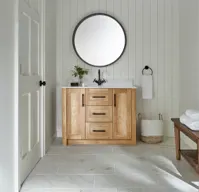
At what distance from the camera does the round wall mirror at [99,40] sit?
170 inches

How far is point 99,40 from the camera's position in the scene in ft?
14.2

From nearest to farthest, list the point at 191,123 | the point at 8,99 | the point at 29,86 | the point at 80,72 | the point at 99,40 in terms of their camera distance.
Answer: the point at 8,99, the point at 191,123, the point at 29,86, the point at 80,72, the point at 99,40

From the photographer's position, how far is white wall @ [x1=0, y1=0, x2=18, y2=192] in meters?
2.04

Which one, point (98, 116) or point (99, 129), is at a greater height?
point (98, 116)

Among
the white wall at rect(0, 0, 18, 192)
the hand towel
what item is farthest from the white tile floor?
the hand towel

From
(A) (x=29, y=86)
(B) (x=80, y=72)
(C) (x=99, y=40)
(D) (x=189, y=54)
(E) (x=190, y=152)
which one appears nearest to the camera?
(A) (x=29, y=86)

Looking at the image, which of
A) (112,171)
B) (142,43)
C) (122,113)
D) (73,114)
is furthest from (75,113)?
(142,43)

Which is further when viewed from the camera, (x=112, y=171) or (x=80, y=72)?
(x=80, y=72)

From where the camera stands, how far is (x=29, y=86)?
110 inches

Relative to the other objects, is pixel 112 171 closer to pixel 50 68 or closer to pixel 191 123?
pixel 191 123

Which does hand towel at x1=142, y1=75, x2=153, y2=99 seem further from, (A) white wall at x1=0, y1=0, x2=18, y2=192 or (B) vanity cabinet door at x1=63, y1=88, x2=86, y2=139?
(A) white wall at x1=0, y1=0, x2=18, y2=192

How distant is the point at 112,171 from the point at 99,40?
7.27 feet

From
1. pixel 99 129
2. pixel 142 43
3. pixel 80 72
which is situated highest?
pixel 142 43

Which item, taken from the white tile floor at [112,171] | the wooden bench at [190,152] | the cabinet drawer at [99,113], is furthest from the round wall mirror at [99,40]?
the wooden bench at [190,152]
